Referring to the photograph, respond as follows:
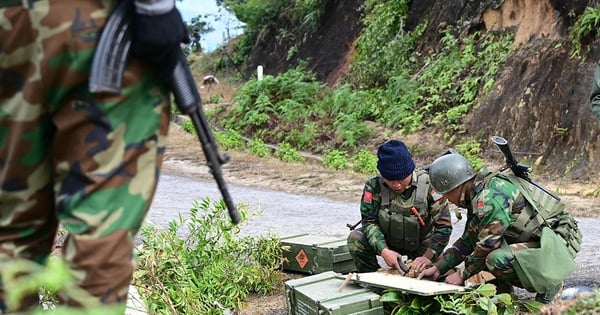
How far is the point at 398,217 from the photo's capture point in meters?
5.13

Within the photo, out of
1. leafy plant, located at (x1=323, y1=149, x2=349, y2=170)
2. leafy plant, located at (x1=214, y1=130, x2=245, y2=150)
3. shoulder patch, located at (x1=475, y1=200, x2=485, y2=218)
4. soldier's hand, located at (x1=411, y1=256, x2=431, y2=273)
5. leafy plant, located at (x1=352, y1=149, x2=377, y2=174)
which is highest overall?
shoulder patch, located at (x1=475, y1=200, x2=485, y2=218)

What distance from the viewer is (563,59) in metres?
10.7

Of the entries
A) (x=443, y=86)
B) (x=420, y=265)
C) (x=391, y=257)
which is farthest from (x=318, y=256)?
(x=443, y=86)

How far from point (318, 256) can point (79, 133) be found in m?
3.85

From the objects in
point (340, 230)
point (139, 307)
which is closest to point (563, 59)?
point (340, 230)

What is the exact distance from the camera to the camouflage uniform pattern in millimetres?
4172

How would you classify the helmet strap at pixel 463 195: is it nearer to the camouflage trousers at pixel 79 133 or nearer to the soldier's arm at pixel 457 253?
the soldier's arm at pixel 457 253

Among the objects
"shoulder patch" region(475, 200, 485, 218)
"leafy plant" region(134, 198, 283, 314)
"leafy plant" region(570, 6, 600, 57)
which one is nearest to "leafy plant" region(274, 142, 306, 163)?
"leafy plant" region(570, 6, 600, 57)

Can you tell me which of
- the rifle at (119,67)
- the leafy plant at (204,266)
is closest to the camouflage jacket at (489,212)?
the leafy plant at (204,266)

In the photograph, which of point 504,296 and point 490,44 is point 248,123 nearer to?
point 490,44

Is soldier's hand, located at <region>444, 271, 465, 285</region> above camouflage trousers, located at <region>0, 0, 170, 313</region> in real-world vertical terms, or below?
below

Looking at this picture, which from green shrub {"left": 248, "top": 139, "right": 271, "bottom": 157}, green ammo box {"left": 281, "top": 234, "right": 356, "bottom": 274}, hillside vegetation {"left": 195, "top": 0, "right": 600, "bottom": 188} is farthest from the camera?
green shrub {"left": 248, "top": 139, "right": 271, "bottom": 157}

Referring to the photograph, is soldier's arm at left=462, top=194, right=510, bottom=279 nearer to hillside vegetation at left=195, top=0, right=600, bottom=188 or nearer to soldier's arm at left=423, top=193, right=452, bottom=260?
soldier's arm at left=423, top=193, right=452, bottom=260

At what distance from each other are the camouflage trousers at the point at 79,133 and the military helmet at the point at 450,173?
272 cm
